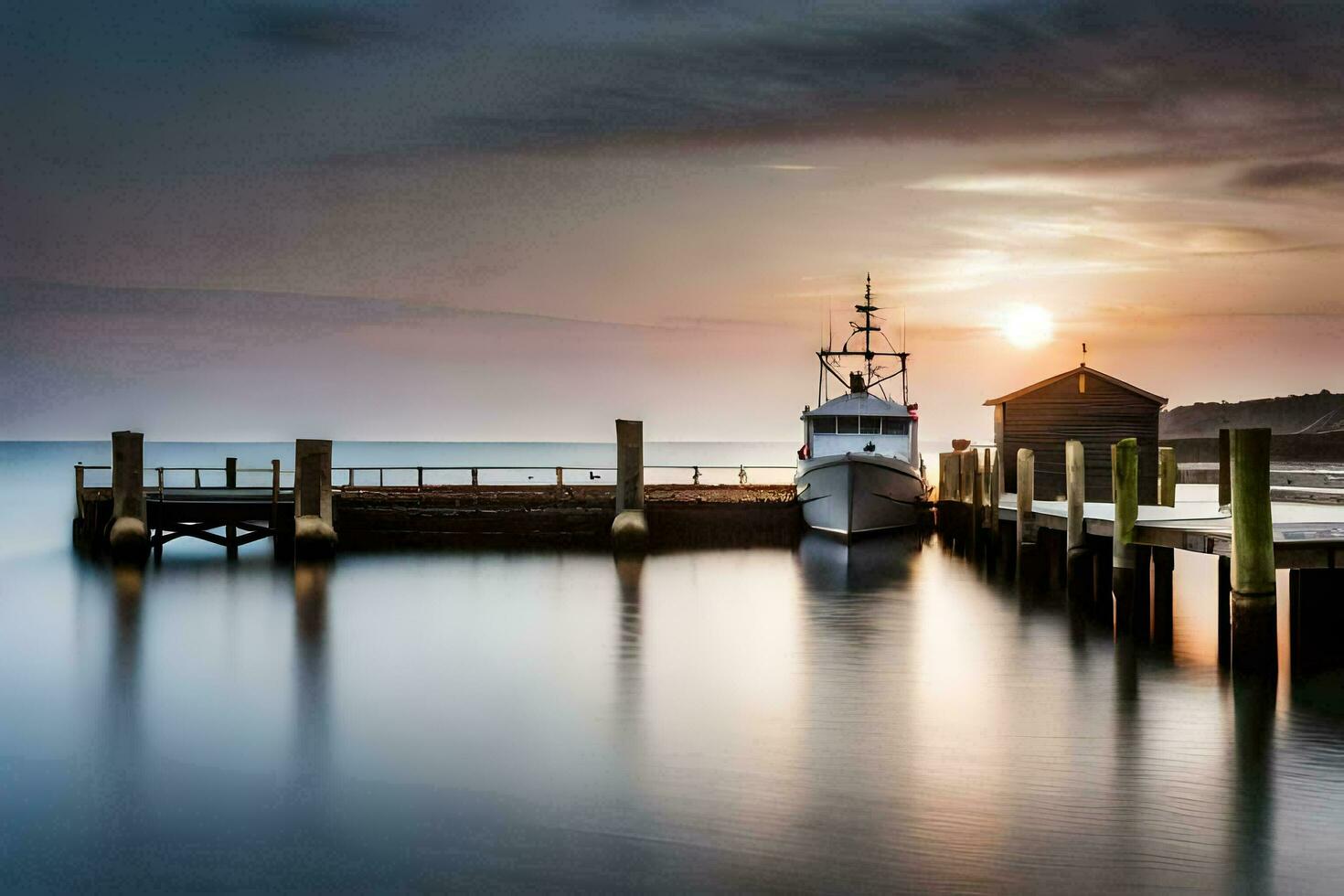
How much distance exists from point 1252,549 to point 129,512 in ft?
73.3

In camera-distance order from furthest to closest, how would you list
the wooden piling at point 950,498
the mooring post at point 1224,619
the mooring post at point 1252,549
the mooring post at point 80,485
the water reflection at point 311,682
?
the wooden piling at point 950,498
the mooring post at point 80,485
the mooring post at point 1224,619
the mooring post at point 1252,549
the water reflection at point 311,682

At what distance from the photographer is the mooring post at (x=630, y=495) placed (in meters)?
24.8

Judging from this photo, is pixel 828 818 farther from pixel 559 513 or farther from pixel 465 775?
pixel 559 513

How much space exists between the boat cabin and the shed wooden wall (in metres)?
5.27

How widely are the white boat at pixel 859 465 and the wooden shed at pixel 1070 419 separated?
14.3 feet

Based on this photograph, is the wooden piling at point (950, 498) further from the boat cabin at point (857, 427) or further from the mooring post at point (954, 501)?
the boat cabin at point (857, 427)

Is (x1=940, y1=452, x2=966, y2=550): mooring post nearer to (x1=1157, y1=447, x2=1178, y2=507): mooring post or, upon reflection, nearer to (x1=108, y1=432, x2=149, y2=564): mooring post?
(x1=1157, y1=447, x2=1178, y2=507): mooring post

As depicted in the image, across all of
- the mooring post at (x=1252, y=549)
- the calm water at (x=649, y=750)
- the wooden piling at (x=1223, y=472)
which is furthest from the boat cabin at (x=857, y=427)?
the mooring post at (x=1252, y=549)

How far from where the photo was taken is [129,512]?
79.6 ft

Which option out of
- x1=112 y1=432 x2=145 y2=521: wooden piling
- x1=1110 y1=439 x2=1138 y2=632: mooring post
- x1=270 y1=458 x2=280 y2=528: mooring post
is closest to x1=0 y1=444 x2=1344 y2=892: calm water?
x1=1110 y1=439 x2=1138 y2=632: mooring post

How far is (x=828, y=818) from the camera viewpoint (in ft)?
28.0

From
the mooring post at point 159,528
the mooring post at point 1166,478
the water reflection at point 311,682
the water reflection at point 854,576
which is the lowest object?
the water reflection at point 311,682

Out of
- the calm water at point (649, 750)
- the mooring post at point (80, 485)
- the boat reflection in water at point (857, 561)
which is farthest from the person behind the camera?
the mooring post at point (80, 485)

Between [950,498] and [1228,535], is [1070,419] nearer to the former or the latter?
[950,498]
